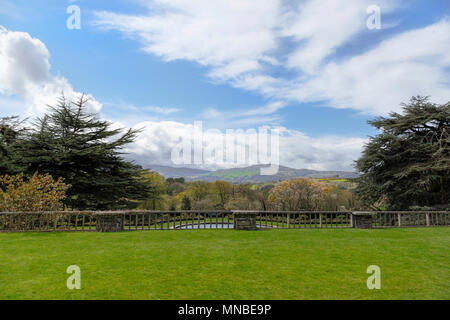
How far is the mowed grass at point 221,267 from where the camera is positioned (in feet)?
13.1

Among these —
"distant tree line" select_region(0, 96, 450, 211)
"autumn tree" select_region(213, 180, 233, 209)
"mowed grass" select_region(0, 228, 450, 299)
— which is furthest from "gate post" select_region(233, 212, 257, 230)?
"autumn tree" select_region(213, 180, 233, 209)

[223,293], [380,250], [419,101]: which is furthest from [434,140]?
[223,293]

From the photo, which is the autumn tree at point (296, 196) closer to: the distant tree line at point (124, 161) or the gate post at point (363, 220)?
the distant tree line at point (124, 161)

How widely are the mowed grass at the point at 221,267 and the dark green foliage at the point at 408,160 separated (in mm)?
12421

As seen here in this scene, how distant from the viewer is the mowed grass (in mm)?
3998

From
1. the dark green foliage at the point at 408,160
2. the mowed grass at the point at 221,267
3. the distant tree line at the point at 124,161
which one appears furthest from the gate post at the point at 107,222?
the dark green foliage at the point at 408,160

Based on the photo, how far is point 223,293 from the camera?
394 cm

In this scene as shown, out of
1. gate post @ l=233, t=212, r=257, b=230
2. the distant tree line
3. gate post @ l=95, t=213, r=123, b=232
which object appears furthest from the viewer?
the distant tree line

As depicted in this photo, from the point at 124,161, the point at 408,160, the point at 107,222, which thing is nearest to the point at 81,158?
the point at 124,161

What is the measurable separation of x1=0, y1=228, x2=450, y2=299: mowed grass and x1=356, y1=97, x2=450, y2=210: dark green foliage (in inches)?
489

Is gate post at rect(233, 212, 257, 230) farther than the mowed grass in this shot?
Yes

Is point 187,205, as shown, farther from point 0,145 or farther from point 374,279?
point 374,279

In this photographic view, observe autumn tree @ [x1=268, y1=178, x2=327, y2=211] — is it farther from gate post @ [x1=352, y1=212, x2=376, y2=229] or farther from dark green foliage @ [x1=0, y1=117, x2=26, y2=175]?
dark green foliage @ [x1=0, y1=117, x2=26, y2=175]

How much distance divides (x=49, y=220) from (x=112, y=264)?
6495 mm
